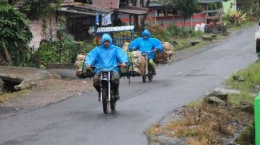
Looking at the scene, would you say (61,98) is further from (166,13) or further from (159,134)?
(166,13)

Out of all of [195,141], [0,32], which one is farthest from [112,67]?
[0,32]

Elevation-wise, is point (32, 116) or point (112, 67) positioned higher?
point (112, 67)

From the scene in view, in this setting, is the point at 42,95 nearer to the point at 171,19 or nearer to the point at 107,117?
the point at 107,117

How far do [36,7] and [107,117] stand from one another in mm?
11994

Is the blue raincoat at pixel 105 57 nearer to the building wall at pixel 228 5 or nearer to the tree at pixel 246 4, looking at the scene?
the building wall at pixel 228 5

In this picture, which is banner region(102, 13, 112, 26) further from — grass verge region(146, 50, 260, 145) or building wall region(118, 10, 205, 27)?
building wall region(118, 10, 205, 27)

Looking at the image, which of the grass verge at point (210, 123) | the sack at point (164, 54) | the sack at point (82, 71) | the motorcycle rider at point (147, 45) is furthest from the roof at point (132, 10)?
the sack at point (82, 71)

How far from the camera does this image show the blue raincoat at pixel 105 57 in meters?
12.6

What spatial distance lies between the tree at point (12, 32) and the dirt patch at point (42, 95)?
233cm

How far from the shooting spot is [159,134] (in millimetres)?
10109

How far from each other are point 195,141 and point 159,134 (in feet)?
3.06

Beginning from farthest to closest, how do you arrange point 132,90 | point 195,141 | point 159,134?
point 132,90
point 159,134
point 195,141

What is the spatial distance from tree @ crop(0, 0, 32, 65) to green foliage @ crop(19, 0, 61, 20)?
1430 millimetres

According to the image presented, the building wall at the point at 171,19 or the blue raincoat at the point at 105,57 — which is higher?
the building wall at the point at 171,19
